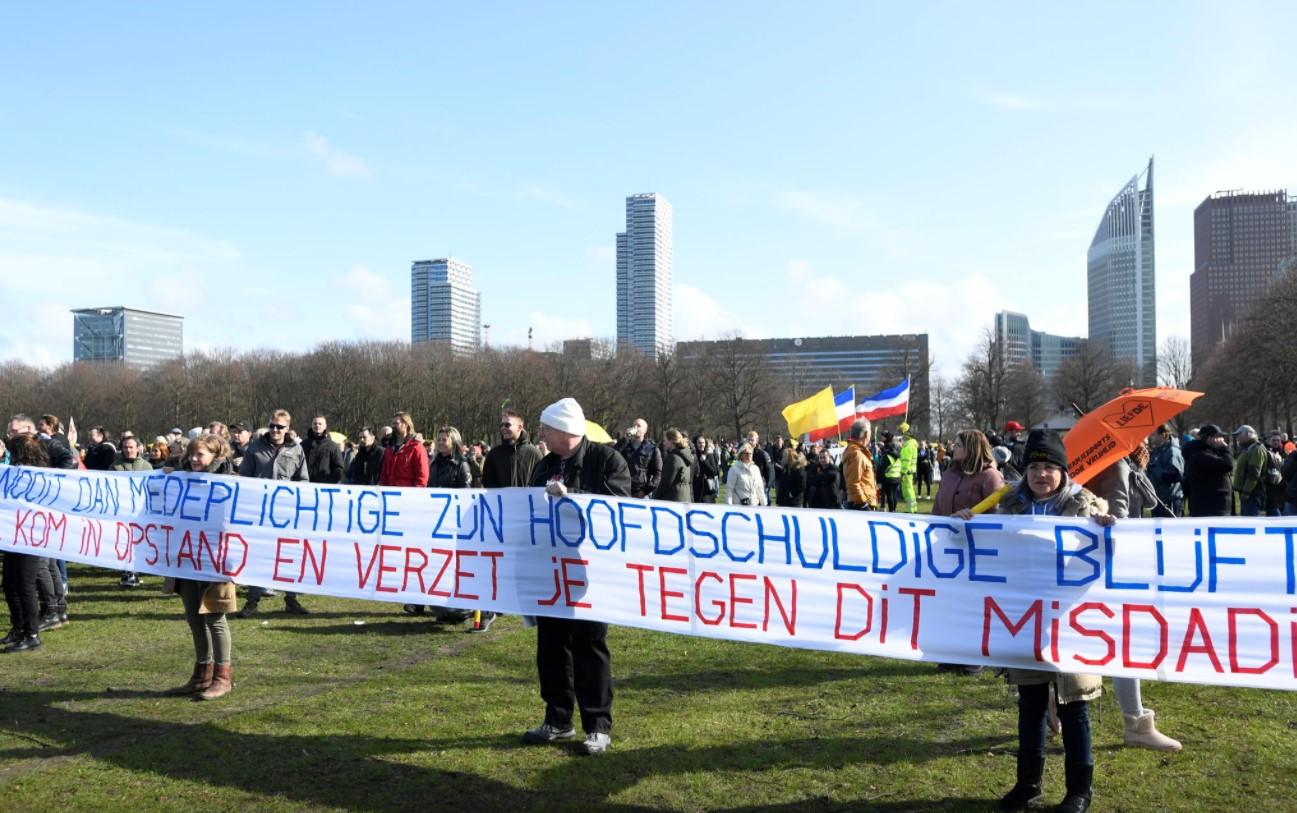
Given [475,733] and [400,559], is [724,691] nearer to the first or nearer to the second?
[475,733]

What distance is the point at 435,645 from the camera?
9.40 meters

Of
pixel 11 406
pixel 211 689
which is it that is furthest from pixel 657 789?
pixel 11 406

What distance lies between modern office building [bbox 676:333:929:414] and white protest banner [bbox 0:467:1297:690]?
3806 cm

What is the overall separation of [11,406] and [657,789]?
99644mm

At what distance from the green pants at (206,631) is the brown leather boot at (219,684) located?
0.05m

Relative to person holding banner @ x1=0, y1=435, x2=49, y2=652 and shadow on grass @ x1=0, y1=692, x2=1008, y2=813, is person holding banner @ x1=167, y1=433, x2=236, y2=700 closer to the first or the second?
shadow on grass @ x1=0, y1=692, x2=1008, y2=813

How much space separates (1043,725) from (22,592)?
8.81 m

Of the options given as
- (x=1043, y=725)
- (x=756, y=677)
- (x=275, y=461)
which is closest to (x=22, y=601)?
(x=275, y=461)

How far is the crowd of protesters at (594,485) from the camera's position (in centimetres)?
530

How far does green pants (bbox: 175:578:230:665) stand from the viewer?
7.50 metres

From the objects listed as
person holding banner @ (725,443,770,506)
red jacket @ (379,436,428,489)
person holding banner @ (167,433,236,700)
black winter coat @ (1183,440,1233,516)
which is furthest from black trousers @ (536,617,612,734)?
black winter coat @ (1183,440,1233,516)

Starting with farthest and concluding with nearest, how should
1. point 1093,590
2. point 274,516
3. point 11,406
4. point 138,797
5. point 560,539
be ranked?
point 11,406 < point 274,516 < point 560,539 < point 138,797 < point 1093,590

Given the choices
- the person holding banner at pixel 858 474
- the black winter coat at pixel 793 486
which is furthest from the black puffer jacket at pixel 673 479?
the black winter coat at pixel 793 486

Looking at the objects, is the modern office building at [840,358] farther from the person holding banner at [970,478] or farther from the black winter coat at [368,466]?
the person holding banner at [970,478]
